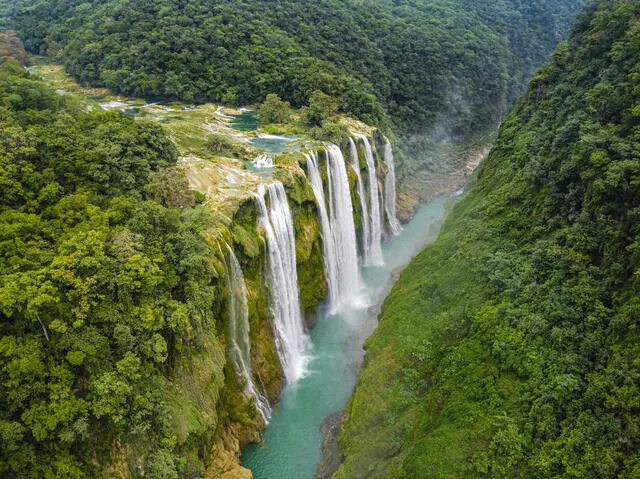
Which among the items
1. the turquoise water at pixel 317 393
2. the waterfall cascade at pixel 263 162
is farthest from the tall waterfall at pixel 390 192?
the waterfall cascade at pixel 263 162

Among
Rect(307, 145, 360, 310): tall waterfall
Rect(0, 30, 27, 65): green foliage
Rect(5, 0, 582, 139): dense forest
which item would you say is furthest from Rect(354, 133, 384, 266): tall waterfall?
Rect(0, 30, 27, 65): green foliage

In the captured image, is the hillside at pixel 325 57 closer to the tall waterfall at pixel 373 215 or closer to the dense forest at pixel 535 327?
the tall waterfall at pixel 373 215

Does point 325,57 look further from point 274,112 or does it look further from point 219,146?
point 219,146

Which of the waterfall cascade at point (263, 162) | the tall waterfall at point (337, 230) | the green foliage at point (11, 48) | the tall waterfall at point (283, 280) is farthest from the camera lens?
the green foliage at point (11, 48)

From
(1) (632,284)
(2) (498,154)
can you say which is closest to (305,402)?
(1) (632,284)

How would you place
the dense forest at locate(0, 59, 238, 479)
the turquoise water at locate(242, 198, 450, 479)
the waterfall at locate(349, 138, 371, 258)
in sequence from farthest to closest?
the waterfall at locate(349, 138, 371, 258) < the turquoise water at locate(242, 198, 450, 479) < the dense forest at locate(0, 59, 238, 479)

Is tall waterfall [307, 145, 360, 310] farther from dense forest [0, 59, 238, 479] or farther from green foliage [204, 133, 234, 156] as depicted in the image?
dense forest [0, 59, 238, 479]

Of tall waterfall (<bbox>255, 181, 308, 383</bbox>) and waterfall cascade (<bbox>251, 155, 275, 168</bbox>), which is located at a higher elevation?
waterfall cascade (<bbox>251, 155, 275, 168</bbox>)
